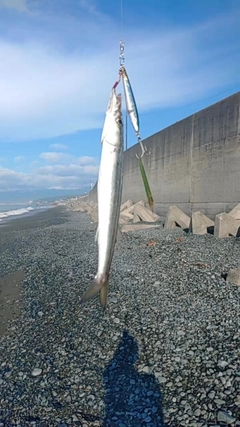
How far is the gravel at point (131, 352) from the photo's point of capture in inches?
126

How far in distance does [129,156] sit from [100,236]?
77.6 feet

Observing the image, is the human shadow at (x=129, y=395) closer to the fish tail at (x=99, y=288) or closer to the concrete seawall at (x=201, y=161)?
the fish tail at (x=99, y=288)

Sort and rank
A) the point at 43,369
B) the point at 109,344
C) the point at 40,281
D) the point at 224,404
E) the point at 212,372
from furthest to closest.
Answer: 1. the point at 40,281
2. the point at 109,344
3. the point at 43,369
4. the point at 212,372
5. the point at 224,404

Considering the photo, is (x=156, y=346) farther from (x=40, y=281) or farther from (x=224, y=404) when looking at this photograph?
(x=40, y=281)

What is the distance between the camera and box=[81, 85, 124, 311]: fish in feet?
7.00

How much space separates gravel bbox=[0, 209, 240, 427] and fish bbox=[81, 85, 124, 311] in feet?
5.26

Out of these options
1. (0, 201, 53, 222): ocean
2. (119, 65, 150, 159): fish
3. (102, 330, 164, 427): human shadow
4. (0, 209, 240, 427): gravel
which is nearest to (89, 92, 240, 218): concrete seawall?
(0, 209, 240, 427): gravel

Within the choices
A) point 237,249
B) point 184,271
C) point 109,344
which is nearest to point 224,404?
point 109,344

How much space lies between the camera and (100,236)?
95.3 inches

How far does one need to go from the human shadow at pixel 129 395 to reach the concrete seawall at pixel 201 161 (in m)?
8.20

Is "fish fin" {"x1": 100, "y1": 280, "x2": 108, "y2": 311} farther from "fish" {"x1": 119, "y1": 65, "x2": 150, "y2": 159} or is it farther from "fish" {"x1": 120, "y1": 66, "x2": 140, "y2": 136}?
"fish" {"x1": 120, "y1": 66, "x2": 140, "y2": 136}

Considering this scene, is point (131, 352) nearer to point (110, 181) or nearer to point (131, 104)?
point (110, 181)

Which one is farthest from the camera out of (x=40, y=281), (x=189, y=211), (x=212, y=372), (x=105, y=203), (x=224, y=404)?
(x=189, y=211)

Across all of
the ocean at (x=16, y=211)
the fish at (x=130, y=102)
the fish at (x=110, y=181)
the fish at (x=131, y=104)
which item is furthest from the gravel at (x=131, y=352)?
the ocean at (x=16, y=211)
